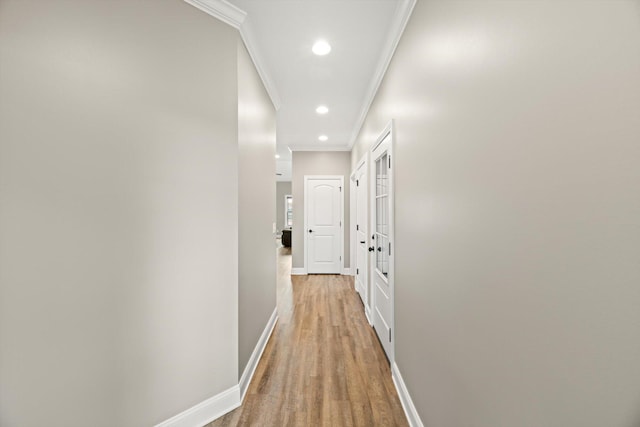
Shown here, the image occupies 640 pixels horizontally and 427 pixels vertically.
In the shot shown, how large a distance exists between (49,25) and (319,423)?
2454 millimetres

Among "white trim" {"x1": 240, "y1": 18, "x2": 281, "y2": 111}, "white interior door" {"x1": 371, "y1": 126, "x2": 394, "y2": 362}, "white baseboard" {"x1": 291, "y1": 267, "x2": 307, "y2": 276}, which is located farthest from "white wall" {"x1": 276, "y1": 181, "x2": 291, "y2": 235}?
"white interior door" {"x1": 371, "y1": 126, "x2": 394, "y2": 362}

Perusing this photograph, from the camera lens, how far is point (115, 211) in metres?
1.36

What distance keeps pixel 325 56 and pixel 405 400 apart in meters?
2.78

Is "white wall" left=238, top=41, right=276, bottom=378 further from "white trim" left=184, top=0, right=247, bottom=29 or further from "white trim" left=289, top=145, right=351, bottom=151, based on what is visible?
"white trim" left=289, top=145, right=351, bottom=151

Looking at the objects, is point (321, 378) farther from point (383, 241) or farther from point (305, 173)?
point (305, 173)

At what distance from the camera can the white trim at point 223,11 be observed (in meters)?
1.71

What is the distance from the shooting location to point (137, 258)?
→ 4.77 feet

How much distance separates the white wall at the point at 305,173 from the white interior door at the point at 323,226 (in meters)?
0.12

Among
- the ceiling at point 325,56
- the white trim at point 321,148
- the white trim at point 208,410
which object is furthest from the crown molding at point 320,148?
the white trim at point 208,410

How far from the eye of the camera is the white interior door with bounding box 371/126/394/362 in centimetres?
233

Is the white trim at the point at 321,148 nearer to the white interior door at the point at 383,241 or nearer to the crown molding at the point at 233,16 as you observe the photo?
the white interior door at the point at 383,241

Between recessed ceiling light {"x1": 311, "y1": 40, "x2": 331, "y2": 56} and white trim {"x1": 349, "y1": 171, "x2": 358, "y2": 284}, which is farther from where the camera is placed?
white trim {"x1": 349, "y1": 171, "x2": 358, "y2": 284}

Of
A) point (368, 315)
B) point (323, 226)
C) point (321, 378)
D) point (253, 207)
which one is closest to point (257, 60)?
point (253, 207)

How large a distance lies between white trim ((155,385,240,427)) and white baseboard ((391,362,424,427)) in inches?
44.4
